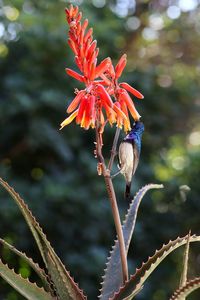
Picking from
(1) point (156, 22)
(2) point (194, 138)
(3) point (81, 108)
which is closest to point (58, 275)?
(3) point (81, 108)

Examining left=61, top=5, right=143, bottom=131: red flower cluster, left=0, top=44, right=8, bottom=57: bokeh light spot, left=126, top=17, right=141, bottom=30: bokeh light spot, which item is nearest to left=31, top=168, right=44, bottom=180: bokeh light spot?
left=0, top=44, right=8, bottom=57: bokeh light spot

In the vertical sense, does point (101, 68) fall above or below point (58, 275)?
above

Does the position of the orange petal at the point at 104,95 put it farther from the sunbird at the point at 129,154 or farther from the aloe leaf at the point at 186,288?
the aloe leaf at the point at 186,288

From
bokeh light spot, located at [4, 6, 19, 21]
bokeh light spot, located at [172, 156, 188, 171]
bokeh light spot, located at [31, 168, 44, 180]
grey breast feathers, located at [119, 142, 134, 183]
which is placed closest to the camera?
grey breast feathers, located at [119, 142, 134, 183]

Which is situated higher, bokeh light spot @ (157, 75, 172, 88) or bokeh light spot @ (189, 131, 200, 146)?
bokeh light spot @ (189, 131, 200, 146)

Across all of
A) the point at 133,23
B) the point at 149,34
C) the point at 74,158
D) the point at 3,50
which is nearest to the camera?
the point at 74,158

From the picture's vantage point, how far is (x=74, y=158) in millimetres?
3604

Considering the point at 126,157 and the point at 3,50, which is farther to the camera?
the point at 3,50

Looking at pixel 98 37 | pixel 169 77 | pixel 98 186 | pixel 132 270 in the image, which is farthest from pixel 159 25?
pixel 132 270

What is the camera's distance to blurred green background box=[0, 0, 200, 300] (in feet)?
11.0

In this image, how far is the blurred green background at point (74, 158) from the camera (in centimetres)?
336

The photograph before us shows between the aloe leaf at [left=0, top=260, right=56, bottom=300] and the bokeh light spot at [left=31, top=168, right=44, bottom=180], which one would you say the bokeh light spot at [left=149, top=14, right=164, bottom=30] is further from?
the aloe leaf at [left=0, top=260, right=56, bottom=300]

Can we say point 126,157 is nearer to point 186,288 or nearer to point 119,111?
point 119,111

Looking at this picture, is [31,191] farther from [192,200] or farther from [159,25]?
[159,25]
